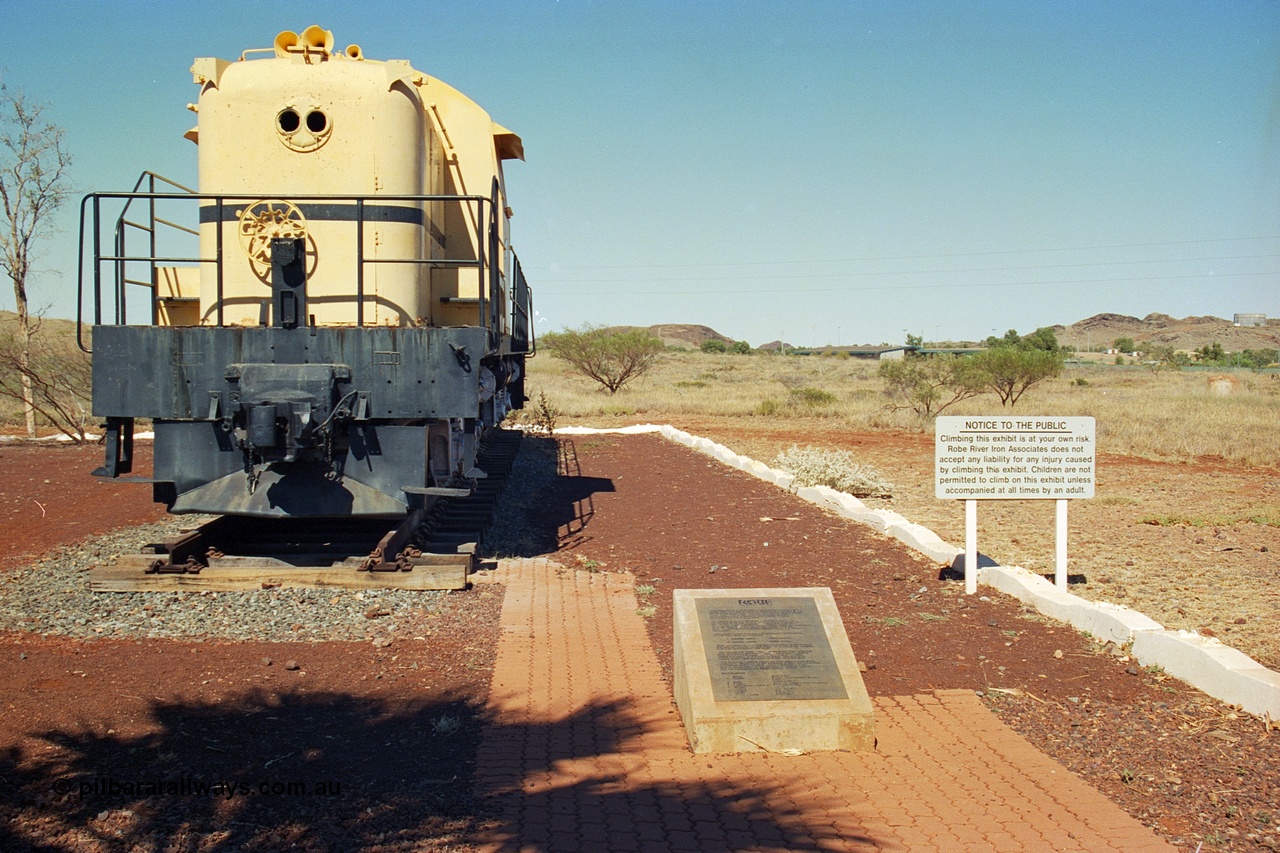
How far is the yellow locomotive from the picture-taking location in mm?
7277

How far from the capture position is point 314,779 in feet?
14.2

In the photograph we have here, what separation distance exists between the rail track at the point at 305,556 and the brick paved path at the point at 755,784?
205 centimetres

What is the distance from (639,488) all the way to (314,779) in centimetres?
995

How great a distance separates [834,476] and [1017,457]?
5786 millimetres

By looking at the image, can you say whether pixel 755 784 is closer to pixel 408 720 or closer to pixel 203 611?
pixel 408 720

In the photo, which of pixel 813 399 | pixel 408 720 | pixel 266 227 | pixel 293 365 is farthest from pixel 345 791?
pixel 813 399

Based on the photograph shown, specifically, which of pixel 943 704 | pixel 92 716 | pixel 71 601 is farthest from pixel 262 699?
pixel 943 704

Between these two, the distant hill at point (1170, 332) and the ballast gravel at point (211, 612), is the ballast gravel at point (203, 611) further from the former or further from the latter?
the distant hill at point (1170, 332)

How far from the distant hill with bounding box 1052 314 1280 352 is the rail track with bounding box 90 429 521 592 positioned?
10867 centimetres

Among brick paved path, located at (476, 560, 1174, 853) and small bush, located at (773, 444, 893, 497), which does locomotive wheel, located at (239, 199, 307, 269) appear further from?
small bush, located at (773, 444, 893, 497)

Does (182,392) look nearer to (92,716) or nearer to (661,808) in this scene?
(92,716)

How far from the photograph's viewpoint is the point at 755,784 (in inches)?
174

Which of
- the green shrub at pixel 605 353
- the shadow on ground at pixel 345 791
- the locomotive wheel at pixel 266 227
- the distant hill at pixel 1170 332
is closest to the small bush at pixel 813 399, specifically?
the green shrub at pixel 605 353

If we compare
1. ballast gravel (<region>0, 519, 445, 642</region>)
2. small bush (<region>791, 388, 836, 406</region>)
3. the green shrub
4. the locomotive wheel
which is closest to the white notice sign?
ballast gravel (<region>0, 519, 445, 642</region>)
